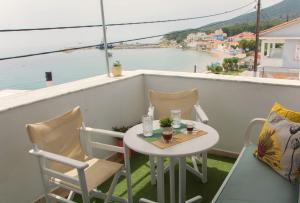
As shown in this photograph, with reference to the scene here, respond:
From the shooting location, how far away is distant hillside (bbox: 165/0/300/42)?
12.6ft

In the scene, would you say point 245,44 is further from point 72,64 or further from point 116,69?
point 72,64

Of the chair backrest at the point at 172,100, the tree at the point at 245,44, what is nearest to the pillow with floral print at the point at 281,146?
the chair backrest at the point at 172,100

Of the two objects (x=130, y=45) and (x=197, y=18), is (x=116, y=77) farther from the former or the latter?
(x=197, y=18)

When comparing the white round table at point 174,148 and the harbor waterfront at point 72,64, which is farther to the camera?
the harbor waterfront at point 72,64

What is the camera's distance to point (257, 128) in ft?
9.79

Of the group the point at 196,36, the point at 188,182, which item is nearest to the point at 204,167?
the point at 188,182

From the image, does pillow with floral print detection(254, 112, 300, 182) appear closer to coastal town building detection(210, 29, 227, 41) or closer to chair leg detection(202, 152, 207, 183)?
chair leg detection(202, 152, 207, 183)

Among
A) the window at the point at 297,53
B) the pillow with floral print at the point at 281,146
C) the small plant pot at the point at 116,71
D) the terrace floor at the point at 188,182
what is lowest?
the terrace floor at the point at 188,182

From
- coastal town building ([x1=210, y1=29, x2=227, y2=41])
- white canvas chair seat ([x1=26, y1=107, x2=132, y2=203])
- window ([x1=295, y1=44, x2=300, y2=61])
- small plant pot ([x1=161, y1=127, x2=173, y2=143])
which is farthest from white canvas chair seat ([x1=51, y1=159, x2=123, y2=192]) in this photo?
window ([x1=295, y1=44, x2=300, y2=61])

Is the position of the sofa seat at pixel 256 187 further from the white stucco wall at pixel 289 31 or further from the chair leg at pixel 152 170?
the white stucco wall at pixel 289 31

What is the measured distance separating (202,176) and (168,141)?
101 cm

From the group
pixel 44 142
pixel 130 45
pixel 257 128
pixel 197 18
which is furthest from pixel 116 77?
pixel 197 18

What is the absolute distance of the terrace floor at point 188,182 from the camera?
258 centimetres

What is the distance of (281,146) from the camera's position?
6.45ft
